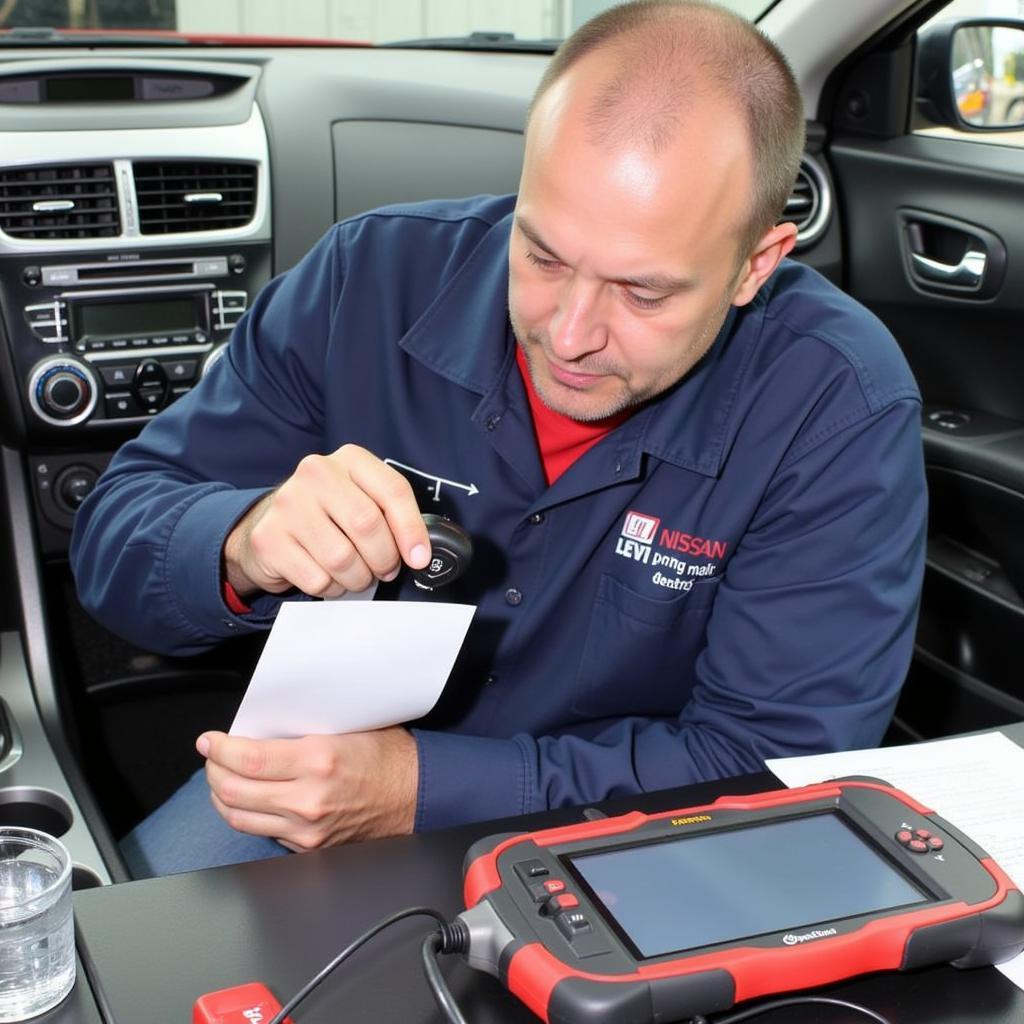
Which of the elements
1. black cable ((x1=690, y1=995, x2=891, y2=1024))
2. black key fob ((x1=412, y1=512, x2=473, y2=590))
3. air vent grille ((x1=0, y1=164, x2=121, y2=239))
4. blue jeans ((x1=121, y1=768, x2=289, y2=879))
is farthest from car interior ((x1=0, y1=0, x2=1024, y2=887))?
black cable ((x1=690, y1=995, x2=891, y2=1024))

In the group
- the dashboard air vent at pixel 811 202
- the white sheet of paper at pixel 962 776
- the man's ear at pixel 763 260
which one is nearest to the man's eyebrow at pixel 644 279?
the man's ear at pixel 763 260

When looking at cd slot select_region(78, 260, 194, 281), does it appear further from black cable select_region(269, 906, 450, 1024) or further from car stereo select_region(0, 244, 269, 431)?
black cable select_region(269, 906, 450, 1024)

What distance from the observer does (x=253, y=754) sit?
994mm

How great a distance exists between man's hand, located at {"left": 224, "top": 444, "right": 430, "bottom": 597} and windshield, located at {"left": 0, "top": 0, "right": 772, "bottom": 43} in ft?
3.54

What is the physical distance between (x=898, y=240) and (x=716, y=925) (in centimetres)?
164

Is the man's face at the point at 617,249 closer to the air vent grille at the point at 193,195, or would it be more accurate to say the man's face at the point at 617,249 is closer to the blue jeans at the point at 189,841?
the blue jeans at the point at 189,841

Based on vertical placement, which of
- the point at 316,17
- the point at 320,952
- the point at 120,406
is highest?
the point at 316,17

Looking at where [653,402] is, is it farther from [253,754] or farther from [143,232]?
[143,232]

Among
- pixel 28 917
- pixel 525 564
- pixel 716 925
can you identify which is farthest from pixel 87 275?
pixel 716 925

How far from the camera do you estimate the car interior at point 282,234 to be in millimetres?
1772

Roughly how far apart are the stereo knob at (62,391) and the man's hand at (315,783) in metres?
0.91

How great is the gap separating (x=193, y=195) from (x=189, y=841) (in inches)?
35.2

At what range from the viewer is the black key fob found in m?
0.93

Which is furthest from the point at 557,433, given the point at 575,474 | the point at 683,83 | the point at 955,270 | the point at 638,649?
the point at 955,270
